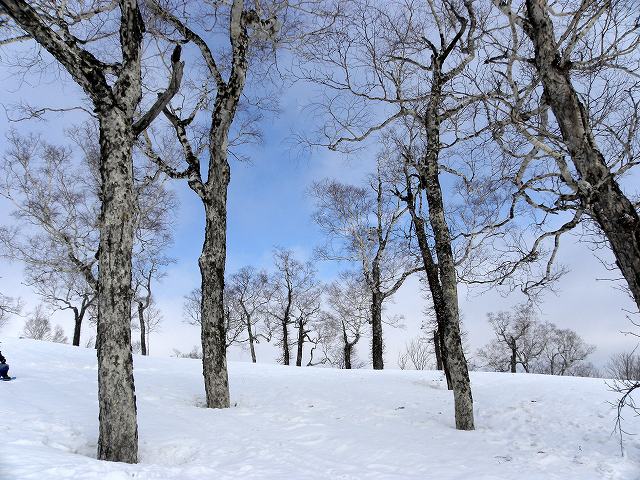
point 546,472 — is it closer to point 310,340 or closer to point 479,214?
Answer: point 479,214

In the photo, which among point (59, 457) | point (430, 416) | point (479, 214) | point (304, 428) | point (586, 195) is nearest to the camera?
point (59, 457)

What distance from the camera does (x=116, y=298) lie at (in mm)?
4785

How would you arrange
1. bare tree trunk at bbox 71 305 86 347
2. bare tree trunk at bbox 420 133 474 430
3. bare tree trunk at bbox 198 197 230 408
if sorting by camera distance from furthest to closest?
bare tree trunk at bbox 71 305 86 347 < bare tree trunk at bbox 198 197 230 408 < bare tree trunk at bbox 420 133 474 430

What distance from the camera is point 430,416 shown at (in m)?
8.17

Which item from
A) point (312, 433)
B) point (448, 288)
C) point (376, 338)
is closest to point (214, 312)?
point (312, 433)

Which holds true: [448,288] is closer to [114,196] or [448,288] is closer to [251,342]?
[114,196]

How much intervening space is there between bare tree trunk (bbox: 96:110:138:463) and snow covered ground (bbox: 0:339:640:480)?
0.51 metres

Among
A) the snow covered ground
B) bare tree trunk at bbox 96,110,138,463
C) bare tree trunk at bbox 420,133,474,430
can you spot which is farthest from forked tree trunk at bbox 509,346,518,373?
bare tree trunk at bbox 96,110,138,463

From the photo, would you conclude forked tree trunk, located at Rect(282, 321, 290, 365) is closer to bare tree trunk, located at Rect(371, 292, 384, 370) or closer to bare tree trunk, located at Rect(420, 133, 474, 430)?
bare tree trunk, located at Rect(371, 292, 384, 370)

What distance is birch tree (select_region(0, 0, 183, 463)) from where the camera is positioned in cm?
464

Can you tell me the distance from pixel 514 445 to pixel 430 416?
1.95m

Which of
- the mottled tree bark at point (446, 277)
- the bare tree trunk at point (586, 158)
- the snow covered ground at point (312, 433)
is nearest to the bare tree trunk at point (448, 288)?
the mottled tree bark at point (446, 277)

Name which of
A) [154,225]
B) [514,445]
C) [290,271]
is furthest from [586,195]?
[290,271]

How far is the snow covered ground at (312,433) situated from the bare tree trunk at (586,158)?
294 centimetres
